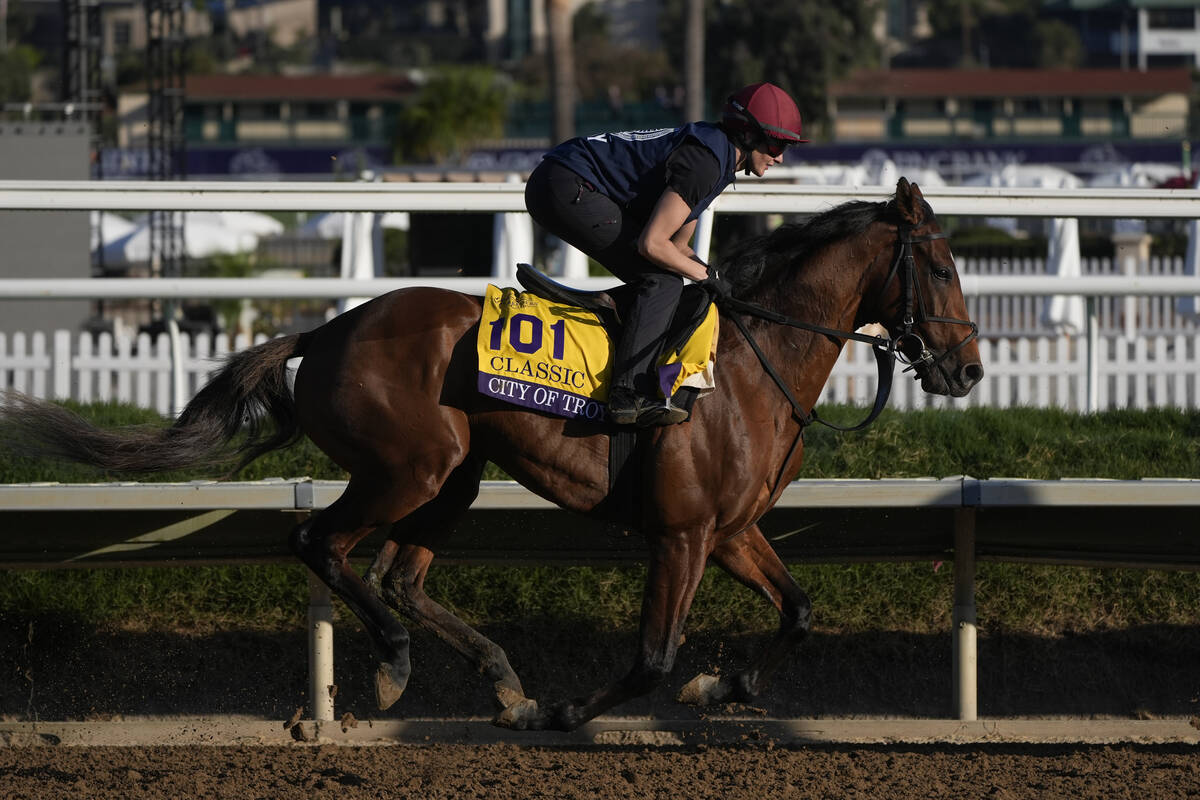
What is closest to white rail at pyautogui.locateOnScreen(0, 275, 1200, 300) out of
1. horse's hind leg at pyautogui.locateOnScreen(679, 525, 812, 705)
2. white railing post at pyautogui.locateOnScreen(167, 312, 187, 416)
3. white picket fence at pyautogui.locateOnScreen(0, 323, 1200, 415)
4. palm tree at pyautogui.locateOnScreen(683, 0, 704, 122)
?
white railing post at pyautogui.locateOnScreen(167, 312, 187, 416)

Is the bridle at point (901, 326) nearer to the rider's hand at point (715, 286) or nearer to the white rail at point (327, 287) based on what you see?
the rider's hand at point (715, 286)

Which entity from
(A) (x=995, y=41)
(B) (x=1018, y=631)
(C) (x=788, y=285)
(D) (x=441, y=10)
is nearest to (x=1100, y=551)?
(B) (x=1018, y=631)

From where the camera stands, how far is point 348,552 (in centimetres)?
493

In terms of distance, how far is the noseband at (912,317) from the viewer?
4.80 m

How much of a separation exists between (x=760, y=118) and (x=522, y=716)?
2.02 m

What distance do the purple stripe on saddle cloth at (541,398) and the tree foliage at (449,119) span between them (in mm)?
41704

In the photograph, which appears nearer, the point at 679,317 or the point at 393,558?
the point at 679,317

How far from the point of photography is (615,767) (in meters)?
5.32

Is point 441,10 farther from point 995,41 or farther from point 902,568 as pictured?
point 902,568

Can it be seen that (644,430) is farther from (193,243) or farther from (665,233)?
(193,243)

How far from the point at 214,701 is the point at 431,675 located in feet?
2.93

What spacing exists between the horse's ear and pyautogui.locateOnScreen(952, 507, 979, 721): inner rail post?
1.38 meters

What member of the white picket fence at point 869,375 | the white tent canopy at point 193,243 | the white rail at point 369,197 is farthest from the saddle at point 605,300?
the white tent canopy at point 193,243

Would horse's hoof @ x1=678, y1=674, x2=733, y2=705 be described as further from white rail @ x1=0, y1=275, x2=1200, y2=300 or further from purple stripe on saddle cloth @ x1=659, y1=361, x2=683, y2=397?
white rail @ x1=0, y1=275, x2=1200, y2=300
